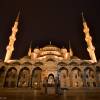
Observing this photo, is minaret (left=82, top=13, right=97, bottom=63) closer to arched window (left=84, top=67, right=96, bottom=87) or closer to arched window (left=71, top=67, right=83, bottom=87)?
arched window (left=84, top=67, right=96, bottom=87)

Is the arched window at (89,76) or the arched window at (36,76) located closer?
the arched window at (89,76)

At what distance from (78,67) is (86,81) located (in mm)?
3557

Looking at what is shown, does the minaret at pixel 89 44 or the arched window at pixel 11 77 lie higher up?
the minaret at pixel 89 44

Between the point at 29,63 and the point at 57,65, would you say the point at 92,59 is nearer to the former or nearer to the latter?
the point at 57,65

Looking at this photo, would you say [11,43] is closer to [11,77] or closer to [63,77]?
[11,77]

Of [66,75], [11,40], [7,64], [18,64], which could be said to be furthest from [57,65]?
[11,40]

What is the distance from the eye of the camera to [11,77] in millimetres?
34375

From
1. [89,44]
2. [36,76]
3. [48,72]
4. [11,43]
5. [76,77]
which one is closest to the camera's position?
[76,77]

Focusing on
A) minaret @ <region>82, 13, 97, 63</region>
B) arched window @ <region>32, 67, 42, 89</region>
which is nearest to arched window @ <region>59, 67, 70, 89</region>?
arched window @ <region>32, 67, 42, 89</region>

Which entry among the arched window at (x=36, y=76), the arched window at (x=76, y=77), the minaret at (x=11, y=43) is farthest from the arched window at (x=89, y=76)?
the minaret at (x=11, y=43)

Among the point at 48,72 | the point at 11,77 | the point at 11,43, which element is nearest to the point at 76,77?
the point at 48,72

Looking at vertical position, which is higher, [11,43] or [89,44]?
[11,43]

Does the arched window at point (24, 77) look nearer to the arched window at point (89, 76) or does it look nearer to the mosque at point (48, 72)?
the mosque at point (48, 72)

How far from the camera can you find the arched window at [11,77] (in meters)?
33.7
